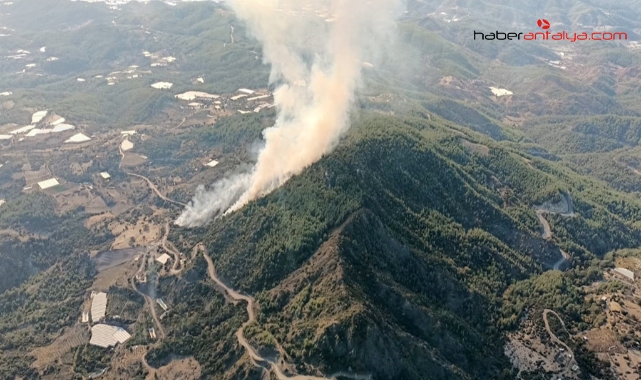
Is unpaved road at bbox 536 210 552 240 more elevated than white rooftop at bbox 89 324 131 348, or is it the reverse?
white rooftop at bbox 89 324 131 348

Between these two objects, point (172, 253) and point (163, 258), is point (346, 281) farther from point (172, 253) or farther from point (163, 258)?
point (163, 258)

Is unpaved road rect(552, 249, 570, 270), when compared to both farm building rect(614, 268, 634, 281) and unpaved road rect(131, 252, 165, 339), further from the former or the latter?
unpaved road rect(131, 252, 165, 339)

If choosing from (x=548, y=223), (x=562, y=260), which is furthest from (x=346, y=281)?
(x=548, y=223)

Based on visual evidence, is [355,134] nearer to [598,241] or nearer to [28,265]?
[598,241]

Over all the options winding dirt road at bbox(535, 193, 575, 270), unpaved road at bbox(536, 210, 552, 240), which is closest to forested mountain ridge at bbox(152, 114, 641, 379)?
winding dirt road at bbox(535, 193, 575, 270)

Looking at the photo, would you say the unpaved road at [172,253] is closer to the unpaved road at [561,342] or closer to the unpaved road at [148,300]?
the unpaved road at [148,300]
